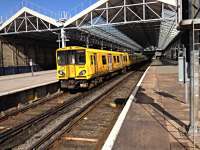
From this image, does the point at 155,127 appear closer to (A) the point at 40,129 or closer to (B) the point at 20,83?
(A) the point at 40,129

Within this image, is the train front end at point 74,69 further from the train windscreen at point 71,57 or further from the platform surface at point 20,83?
the platform surface at point 20,83

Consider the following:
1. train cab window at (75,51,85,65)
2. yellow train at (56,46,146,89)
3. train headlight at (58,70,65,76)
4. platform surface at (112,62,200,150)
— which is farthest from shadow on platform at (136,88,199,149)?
train headlight at (58,70,65,76)

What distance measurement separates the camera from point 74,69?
16.8m

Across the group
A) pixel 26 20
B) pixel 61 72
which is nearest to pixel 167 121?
pixel 61 72

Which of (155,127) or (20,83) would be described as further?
(20,83)

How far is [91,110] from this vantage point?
39.1 feet

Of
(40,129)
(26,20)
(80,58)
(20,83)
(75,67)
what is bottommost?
(40,129)

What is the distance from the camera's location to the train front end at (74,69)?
16.7m

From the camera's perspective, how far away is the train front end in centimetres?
1672

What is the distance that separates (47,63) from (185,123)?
42.9 metres

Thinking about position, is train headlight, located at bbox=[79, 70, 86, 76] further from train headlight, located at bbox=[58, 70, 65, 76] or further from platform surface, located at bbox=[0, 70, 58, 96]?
platform surface, located at bbox=[0, 70, 58, 96]

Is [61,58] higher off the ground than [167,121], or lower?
higher

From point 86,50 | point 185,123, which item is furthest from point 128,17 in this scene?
point 185,123

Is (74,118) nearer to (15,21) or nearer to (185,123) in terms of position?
(185,123)
